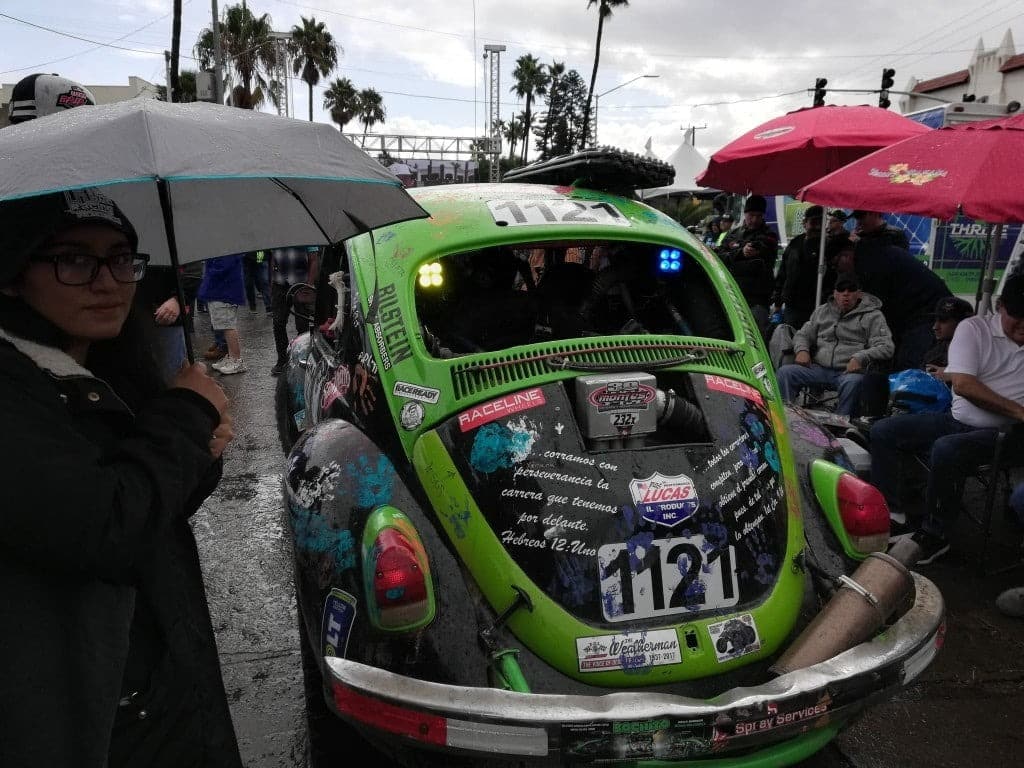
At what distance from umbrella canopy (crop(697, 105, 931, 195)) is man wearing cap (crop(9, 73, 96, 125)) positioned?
565 centimetres

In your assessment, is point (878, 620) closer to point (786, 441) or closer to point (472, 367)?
point (786, 441)

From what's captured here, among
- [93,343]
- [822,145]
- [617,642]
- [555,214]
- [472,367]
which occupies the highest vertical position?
[822,145]

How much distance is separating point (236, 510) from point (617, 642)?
345 centimetres

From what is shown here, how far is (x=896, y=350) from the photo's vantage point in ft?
22.3

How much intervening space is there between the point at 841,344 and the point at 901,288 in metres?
1.09

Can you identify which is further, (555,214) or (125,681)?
(555,214)

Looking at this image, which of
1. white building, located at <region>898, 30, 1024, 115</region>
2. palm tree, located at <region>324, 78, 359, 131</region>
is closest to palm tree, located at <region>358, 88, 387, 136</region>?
palm tree, located at <region>324, 78, 359, 131</region>

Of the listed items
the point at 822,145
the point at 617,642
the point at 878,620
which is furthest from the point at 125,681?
the point at 822,145

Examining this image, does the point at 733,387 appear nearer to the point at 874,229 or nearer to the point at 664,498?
the point at 664,498

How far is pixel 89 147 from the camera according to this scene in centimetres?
145

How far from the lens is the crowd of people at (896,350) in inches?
172

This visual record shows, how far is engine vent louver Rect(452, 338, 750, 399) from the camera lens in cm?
278

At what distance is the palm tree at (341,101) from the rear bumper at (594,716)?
61.9 metres

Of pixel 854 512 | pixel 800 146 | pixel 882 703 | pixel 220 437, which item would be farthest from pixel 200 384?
pixel 800 146
